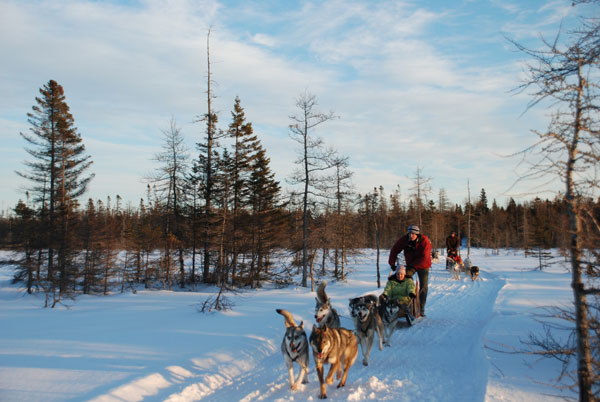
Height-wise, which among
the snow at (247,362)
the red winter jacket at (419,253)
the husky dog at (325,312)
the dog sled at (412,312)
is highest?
the red winter jacket at (419,253)

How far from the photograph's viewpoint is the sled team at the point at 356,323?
5.41 metres

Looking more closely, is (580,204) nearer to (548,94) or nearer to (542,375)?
(548,94)

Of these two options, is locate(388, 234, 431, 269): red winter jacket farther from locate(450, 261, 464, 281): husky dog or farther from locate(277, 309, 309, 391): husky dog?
locate(450, 261, 464, 281): husky dog

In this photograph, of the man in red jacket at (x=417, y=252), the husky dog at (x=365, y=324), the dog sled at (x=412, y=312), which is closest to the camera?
the husky dog at (x=365, y=324)

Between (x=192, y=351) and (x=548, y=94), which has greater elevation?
(x=548, y=94)

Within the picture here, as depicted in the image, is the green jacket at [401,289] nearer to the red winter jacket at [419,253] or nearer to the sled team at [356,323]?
the sled team at [356,323]

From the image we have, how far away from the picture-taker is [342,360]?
5.76m

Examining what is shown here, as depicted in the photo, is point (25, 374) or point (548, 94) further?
point (25, 374)

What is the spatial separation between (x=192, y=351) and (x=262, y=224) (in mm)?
21914

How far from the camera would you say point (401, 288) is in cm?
889

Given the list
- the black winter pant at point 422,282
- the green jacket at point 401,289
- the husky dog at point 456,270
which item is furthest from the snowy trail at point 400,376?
the husky dog at point 456,270

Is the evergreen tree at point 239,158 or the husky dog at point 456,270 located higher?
the evergreen tree at point 239,158

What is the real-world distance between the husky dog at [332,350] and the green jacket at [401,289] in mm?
3119

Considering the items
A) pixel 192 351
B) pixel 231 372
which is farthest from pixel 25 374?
pixel 231 372
